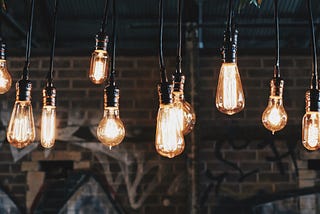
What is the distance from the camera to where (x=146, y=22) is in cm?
400

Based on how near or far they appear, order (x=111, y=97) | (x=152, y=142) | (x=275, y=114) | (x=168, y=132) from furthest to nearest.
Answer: (x=152, y=142), (x=275, y=114), (x=111, y=97), (x=168, y=132)

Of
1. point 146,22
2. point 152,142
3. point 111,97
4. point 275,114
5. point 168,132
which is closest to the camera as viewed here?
point 168,132

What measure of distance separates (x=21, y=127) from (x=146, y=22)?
2.46 metres

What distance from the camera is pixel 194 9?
3.34m

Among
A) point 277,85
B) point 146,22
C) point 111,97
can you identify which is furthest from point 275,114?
point 146,22

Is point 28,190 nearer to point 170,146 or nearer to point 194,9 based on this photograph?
point 194,9

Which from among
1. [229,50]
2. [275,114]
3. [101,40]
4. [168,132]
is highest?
[101,40]

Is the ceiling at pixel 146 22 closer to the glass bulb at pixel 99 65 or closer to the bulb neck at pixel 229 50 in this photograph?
the glass bulb at pixel 99 65

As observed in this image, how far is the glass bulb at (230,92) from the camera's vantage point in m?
1.59

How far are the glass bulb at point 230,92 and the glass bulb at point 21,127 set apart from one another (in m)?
0.68

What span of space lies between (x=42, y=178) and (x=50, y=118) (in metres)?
1.72

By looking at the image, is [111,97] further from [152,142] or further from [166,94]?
[152,142]

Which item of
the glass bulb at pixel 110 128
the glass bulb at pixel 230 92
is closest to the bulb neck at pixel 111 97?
the glass bulb at pixel 110 128

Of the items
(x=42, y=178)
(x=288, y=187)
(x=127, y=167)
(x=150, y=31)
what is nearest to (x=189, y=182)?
(x=127, y=167)
